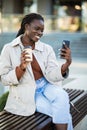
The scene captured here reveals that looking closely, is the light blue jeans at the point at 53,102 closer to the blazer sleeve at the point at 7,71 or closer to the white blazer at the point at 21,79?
the white blazer at the point at 21,79

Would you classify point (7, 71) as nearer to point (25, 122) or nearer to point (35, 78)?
point (35, 78)

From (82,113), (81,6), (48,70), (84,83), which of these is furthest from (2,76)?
(81,6)

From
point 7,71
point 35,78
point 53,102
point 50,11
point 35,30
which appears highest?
point 35,30

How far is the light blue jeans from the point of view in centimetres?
465

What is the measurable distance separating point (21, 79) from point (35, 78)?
183mm

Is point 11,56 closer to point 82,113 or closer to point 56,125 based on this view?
point 56,125

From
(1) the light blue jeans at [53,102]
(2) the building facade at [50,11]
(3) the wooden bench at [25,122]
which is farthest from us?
(2) the building facade at [50,11]

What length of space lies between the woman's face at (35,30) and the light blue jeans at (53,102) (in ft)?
1.56

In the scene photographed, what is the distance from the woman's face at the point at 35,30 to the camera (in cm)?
477

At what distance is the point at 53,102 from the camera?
4.78 m

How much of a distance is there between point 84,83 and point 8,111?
5.66 m

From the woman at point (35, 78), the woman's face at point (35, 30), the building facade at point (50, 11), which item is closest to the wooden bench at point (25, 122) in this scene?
the woman at point (35, 78)

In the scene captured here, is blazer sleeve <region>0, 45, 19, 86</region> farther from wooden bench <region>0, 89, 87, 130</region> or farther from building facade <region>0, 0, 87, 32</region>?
building facade <region>0, 0, 87, 32</region>

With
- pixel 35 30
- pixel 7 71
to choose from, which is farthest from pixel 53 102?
pixel 35 30
